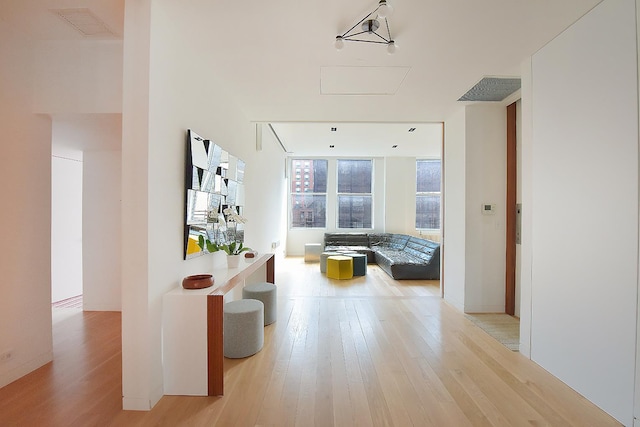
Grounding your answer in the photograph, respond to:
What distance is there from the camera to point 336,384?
2217 millimetres

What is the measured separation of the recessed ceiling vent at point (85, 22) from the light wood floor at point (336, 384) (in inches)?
102

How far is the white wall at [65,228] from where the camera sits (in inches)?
177

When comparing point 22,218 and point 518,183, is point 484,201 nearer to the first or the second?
point 518,183

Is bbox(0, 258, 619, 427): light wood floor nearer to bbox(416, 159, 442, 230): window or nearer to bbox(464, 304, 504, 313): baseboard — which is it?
bbox(464, 304, 504, 313): baseboard

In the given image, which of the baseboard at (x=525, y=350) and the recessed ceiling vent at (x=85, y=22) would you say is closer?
the recessed ceiling vent at (x=85, y=22)

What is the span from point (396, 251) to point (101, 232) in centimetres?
597

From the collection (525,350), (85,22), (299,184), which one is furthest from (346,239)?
(85,22)

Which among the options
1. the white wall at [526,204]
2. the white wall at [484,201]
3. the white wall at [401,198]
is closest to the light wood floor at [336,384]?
the white wall at [526,204]

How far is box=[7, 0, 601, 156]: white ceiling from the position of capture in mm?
2053

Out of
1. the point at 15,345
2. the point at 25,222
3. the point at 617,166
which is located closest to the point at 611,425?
the point at 617,166

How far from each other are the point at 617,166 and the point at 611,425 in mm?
1522

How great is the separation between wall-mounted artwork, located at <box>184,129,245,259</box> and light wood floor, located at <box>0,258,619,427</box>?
3.56ft

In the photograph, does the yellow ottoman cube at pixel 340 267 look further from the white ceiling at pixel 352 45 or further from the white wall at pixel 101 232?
the white wall at pixel 101 232

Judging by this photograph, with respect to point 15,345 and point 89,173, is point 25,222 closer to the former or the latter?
point 15,345
